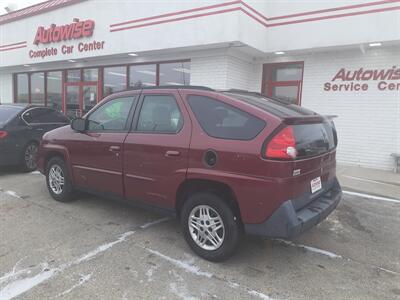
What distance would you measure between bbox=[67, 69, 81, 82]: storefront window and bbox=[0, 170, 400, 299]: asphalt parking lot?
9683mm

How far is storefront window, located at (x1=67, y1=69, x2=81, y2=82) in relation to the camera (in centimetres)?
1371

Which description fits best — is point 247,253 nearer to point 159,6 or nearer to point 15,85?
point 159,6

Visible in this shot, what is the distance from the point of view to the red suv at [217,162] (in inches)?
123

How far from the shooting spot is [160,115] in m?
4.06

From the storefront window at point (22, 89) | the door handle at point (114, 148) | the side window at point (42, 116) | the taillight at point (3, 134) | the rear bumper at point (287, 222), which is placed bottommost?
the rear bumper at point (287, 222)

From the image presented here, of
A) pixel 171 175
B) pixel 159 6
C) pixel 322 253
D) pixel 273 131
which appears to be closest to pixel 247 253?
pixel 322 253

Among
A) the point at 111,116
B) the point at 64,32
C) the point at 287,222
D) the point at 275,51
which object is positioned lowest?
the point at 287,222

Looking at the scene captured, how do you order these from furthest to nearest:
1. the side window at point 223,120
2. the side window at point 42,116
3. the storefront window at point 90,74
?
the storefront window at point 90,74 → the side window at point 42,116 → the side window at point 223,120

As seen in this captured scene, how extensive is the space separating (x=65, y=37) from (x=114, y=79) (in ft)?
7.94

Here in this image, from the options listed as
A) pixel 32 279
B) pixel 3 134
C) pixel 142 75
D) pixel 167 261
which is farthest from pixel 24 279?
pixel 142 75

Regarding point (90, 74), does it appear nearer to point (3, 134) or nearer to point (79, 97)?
point (79, 97)

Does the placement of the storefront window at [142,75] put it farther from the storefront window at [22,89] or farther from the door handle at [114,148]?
the door handle at [114,148]

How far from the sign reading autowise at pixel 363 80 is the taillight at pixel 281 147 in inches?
267

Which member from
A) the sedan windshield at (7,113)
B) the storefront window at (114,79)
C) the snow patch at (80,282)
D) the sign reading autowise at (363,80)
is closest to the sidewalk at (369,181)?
the sign reading autowise at (363,80)
